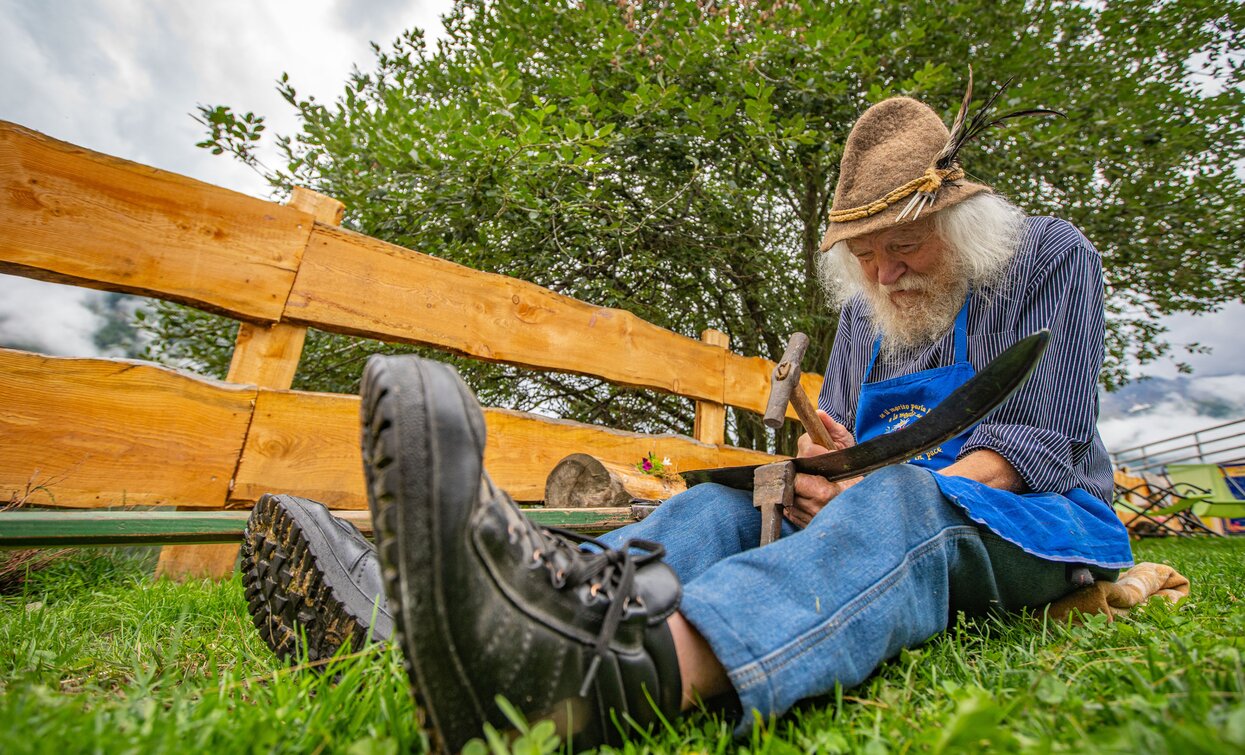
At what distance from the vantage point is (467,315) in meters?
3.05

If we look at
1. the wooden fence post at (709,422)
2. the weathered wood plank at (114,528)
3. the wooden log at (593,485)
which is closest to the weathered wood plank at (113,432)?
the weathered wood plank at (114,528)

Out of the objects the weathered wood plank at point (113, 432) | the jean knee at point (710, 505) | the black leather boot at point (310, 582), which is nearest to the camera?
the black leather boot at point (310, 582)

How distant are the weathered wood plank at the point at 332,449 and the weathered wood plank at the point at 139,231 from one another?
0.42m

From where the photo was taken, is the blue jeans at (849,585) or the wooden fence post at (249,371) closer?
the blue jeans at (849,585)

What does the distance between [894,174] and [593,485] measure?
1860 millimetres

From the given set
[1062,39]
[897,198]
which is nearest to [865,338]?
[897,198]

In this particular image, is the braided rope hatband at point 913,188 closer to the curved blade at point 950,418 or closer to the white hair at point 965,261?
the white hair at point 965,261

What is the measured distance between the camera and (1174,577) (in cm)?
193

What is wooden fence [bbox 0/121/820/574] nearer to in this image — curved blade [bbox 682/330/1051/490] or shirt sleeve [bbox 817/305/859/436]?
shirt sleeve [bbox 817/305/859/436]

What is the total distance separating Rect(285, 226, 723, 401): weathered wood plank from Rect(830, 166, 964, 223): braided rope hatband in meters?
1.81

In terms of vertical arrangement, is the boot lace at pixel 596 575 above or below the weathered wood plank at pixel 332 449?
above

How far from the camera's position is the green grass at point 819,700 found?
2.25 feet

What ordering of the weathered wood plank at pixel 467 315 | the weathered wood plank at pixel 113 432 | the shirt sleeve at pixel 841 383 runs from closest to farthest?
1. the weathered wood plank at pixel 113 432
2. the shirt sleeve at pixel 841 383
3. the weathered wood plank at pixel 467 315

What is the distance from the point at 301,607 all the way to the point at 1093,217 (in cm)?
761
